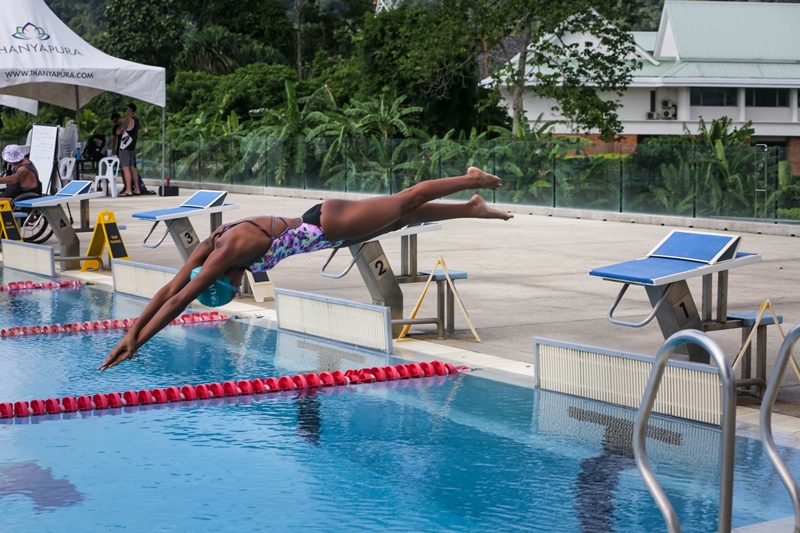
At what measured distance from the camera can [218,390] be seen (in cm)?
919

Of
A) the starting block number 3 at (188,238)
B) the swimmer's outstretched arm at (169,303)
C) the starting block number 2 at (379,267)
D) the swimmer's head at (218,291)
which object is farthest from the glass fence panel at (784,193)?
the swimmer's outstretched arm at (169,303)

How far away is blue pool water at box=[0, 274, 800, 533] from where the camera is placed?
6250 millimetres

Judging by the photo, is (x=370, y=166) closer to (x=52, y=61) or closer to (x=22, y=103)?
(x=22, y=103)

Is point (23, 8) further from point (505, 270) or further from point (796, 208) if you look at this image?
point (796, 208)

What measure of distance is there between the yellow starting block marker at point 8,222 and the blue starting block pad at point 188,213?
5.35m

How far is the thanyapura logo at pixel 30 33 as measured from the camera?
22906 mm

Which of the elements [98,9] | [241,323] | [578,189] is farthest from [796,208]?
[98,9]

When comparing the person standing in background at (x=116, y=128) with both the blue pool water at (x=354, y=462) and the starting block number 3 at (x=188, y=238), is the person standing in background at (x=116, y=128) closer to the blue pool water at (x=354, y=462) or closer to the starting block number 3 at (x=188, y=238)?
the starting block number 3 at (x=188, y=238)

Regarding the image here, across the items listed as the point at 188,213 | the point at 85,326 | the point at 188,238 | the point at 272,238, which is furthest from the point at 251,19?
the point at 272,238

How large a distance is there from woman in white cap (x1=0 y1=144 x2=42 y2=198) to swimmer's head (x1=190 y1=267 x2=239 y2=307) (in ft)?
42.9

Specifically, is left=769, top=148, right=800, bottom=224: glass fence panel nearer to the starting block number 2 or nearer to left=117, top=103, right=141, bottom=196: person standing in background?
the starting block number 2

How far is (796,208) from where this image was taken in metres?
21.6

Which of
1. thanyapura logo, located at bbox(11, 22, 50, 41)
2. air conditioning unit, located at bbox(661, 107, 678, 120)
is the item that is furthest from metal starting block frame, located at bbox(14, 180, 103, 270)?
air conditioning unit, located at bbox(661, 107, 678, 120)

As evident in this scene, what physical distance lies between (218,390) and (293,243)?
6.97 feet
